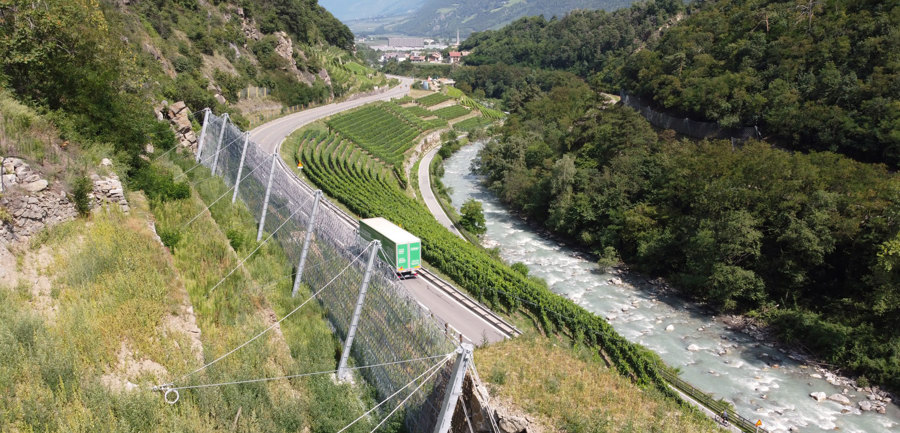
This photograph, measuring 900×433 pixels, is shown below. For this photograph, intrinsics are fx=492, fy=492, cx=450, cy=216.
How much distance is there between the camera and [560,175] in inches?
1444

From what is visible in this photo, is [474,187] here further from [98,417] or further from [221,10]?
[98,417]

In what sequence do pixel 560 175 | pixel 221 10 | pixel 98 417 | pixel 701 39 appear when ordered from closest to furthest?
pixel 98 417 < pixel 560 175 < pixel 701 39 < pixel 221 10

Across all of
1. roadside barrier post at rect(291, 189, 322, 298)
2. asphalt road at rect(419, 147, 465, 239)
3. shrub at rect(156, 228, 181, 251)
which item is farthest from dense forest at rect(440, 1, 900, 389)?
shrub at rect(156, 228, 181, 251)

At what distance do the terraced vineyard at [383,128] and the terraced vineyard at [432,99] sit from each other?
1032cm

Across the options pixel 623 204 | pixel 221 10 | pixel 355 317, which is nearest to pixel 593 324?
pixel 355 317

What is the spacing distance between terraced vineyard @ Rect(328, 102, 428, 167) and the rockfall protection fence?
2570 cm

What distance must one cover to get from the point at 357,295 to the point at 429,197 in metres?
32.1

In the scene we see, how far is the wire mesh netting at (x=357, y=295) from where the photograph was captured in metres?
9.84

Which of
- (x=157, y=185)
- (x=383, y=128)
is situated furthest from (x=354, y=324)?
(x=383, y=128)

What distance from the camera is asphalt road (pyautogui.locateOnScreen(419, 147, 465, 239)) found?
1470 inches

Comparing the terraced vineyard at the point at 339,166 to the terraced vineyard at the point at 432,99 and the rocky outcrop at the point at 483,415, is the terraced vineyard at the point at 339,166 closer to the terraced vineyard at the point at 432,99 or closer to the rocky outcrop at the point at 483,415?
the rocky outcrop at the point at 483,415

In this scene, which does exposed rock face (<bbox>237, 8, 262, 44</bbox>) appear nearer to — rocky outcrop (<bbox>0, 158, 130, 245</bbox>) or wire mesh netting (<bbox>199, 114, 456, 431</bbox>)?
wire mesh netting (<bbox>199, 114, 456, 431</bbox>)

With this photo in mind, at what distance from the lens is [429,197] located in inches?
1722

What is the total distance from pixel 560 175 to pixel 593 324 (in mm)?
18136
